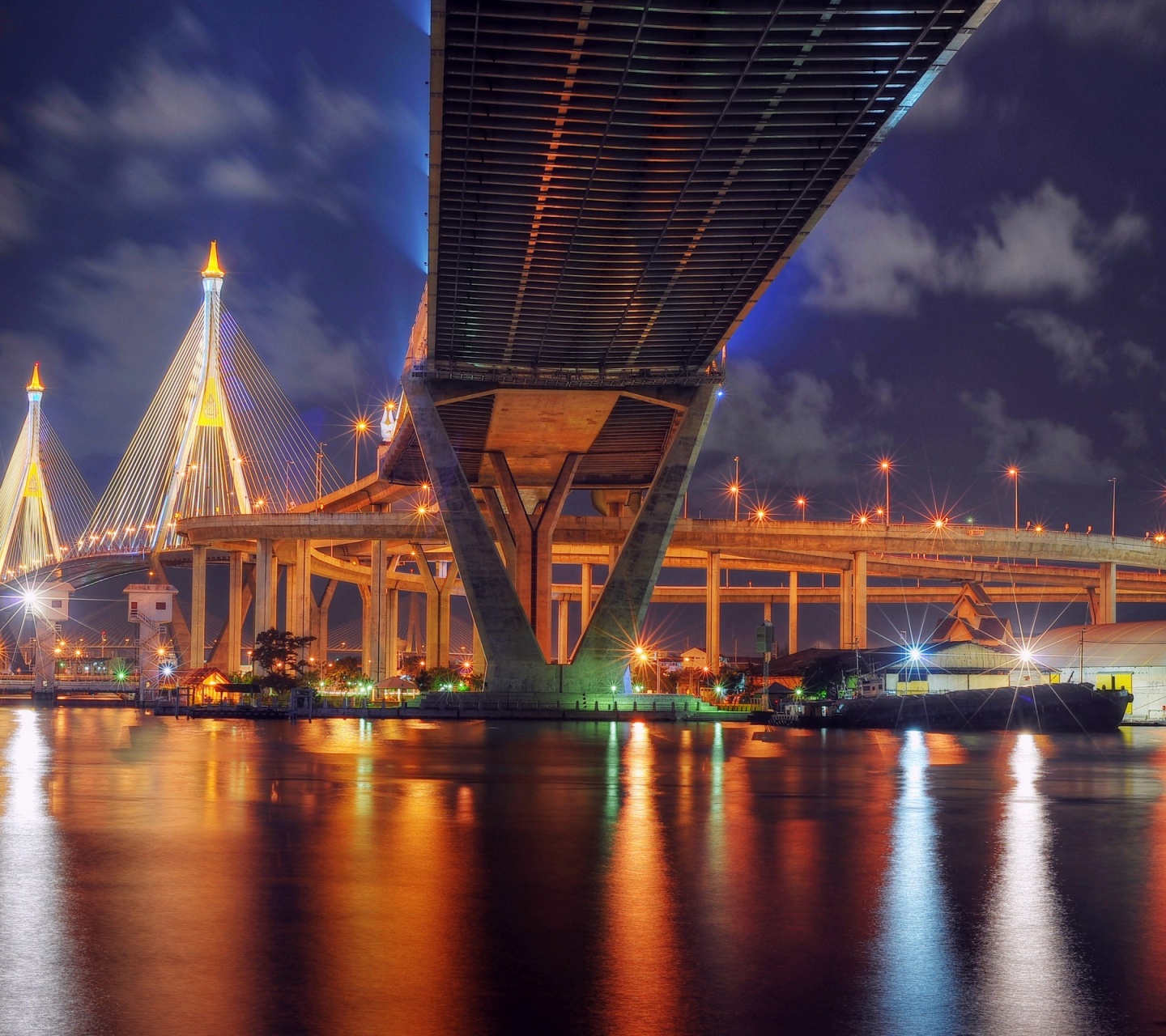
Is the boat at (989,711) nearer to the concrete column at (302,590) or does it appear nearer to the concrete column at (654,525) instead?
the concrete column at (654,525)

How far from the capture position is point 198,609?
345 feet

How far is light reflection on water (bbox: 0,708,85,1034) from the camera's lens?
8289mm

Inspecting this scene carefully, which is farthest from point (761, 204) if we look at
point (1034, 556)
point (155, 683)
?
point (1034, 556)

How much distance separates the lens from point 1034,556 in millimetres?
104500

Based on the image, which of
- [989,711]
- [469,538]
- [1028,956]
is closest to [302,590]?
[469,538]

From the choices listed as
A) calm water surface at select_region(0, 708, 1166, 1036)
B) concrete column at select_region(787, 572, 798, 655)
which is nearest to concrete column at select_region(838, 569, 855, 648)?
concrete column at select_region(787, 572, 798, 655)

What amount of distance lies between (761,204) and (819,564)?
8390 cm

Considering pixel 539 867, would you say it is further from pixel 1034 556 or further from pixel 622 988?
pixel 1034 556

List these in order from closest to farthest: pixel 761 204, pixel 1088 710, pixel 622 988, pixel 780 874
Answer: pixel 622 988 → pixel 780 874 → pixel 761 204 → pixel 1088 710

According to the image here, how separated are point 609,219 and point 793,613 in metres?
98.0

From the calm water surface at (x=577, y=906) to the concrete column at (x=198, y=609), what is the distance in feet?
270

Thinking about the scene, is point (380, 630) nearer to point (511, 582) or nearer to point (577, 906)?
point (511, 582)

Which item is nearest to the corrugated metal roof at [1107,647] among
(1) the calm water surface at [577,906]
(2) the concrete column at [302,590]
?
Result: (1) the calm water surface at [577,906]

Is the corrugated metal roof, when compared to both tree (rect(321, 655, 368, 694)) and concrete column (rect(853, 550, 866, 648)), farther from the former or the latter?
tree (rect(321, 655, 368, 694))
